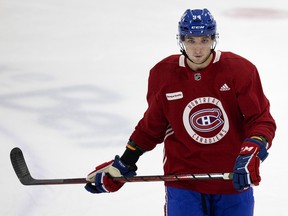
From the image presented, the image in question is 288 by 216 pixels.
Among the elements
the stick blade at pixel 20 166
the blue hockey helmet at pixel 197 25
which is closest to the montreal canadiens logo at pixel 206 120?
the blue hockey helmet at pixel 197 25

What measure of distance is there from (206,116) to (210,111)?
2cm

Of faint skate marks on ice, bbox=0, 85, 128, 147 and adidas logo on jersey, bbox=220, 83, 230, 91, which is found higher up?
adidas logo on jersey, bbox=220, 83, 230, 91

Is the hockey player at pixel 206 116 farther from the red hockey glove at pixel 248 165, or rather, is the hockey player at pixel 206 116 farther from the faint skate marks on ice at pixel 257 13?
the faint skate marks on ice at pixel 257 13

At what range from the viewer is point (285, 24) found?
6309 mm

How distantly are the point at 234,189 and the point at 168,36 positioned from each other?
3.49 m

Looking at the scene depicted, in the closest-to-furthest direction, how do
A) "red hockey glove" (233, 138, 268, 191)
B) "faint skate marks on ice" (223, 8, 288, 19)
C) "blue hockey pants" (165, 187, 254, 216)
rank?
"red hockey glove" (233, 138, 268, 191) < "blue hockey pants" (165, 187, 254, 216) < "faint skate marks on ice" (223, 8, 288, 19)

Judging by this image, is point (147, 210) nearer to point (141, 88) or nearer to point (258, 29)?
point (141, 88)

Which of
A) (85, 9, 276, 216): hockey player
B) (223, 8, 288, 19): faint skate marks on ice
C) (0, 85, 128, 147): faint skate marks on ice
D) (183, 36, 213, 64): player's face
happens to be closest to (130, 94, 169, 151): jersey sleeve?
(85, 9, 276, 216): hockey player

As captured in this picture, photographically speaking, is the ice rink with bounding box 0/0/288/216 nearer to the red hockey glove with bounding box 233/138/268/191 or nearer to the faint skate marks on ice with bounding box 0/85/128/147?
the faint skate marks on ice with bounding box 0/85/128/147

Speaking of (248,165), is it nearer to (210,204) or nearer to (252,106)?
(252,106)

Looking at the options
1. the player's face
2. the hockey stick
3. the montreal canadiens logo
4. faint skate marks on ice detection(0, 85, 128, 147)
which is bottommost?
faint skate marks on ice detection(0, 85, 128, 147)

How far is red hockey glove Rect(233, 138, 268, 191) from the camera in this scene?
8.34 feet

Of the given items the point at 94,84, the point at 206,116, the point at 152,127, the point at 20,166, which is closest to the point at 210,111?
the point at 206,116

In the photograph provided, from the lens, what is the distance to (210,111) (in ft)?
8.95
